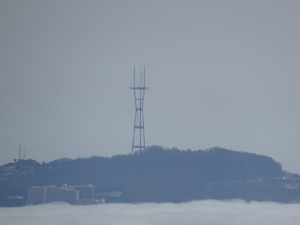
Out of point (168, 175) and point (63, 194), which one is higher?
point (168, 175)

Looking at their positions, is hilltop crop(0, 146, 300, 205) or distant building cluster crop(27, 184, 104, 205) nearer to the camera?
distant building cluster crop(27, 184, 104, 205)

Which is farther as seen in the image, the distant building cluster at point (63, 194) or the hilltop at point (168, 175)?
the hilltop at point (168, 175)

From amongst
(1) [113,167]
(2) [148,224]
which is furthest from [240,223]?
(1) [113,167]

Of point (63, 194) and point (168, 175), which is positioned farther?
point (168, 175)

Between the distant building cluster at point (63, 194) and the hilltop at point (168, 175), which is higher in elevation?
the hilltop at point (168, 175)

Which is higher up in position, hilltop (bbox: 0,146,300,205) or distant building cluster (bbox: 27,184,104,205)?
hilltop (bbox: 0,146,300,205)
